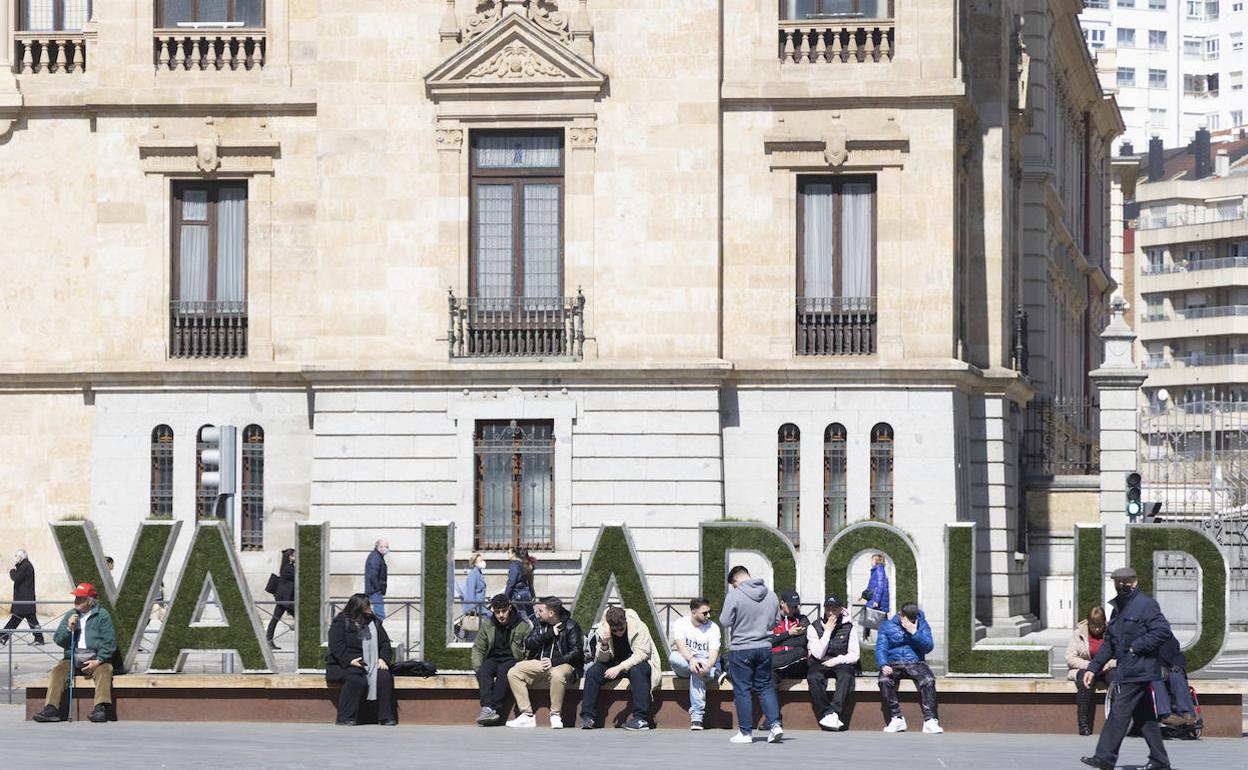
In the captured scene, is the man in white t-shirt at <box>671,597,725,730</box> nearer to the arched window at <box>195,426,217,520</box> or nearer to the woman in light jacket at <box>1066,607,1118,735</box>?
the woman in light jacket at <box>1066,607,1118,735</box>

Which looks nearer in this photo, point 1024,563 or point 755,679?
point 755,679

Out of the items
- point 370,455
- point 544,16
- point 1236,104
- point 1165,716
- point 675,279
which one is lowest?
point 1165,716

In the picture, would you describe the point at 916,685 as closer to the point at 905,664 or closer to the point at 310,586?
the point at 905,664

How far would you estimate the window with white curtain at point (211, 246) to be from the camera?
3841 centimetres

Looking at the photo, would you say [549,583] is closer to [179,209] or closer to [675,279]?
[675,279]

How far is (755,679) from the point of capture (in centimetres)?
2491

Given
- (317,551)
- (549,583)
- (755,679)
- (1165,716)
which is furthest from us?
(549,583)

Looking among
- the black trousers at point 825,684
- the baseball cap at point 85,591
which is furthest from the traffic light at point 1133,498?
the baseball cap at point 85,591

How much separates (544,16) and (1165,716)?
18.2 metres

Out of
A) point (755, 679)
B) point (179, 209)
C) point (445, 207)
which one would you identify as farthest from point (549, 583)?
point (755, 679)

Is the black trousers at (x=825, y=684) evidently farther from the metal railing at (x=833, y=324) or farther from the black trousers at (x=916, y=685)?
the metal railing at (x=833, y=324)

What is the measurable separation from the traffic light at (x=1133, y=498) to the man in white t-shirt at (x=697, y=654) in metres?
14.6

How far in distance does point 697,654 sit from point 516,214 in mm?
13342

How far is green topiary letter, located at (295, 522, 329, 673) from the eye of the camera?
26.4 m
